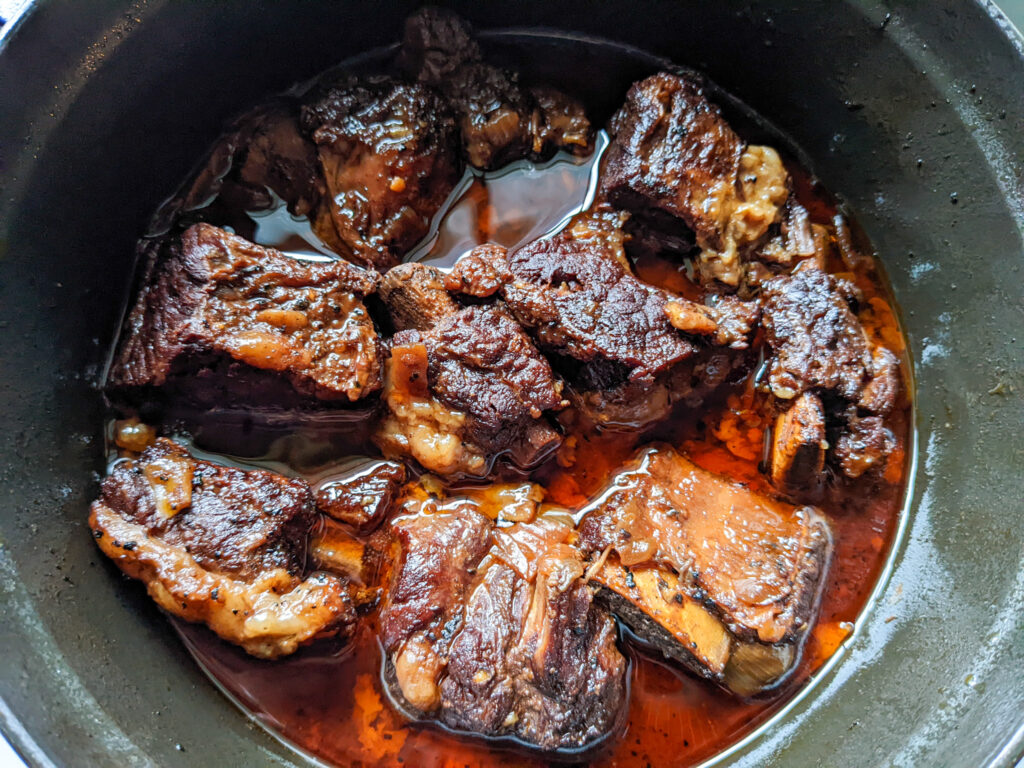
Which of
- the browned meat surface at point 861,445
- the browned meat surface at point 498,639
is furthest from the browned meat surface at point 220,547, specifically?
the browned meat surface at point 861,445

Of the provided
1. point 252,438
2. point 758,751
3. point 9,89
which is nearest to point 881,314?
point 758,751

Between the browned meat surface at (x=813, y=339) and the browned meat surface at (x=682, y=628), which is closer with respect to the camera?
the browned meat surface at (x=682, y=628)

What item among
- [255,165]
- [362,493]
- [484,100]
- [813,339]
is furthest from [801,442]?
[255,165]

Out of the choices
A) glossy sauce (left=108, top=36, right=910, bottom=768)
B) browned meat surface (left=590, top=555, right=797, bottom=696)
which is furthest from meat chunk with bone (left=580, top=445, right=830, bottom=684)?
glossy sauce (left=108, top=36, right=910, bottom=768)

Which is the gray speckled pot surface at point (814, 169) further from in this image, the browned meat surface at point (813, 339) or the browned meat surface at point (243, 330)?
the browned meat surface at point (813, 339)

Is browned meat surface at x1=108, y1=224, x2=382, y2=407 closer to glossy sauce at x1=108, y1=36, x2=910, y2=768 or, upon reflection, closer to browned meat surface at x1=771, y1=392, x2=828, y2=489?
glossy sauce at x1=108, y1=36, x2=910, y2=768

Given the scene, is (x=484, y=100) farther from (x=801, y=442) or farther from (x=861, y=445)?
(x=861, y=445)
